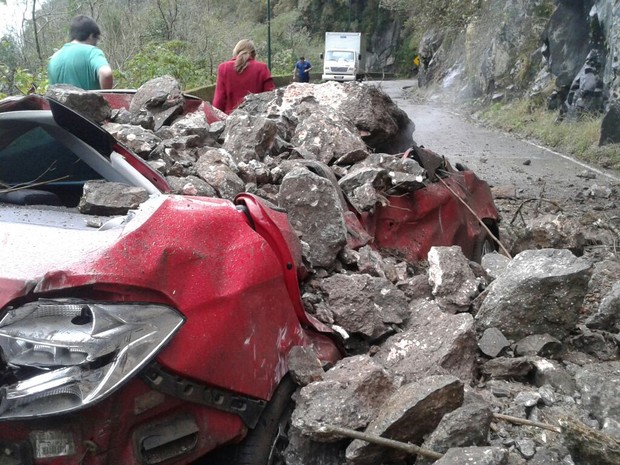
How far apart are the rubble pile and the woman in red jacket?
1627mm

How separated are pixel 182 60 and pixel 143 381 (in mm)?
17056

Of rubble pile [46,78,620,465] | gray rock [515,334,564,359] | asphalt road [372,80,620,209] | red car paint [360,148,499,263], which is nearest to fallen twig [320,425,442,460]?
rubble pile [46,78,620,465]

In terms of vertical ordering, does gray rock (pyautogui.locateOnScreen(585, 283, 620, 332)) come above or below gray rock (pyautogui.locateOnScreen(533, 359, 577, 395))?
below

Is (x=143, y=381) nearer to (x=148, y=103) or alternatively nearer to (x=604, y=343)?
(x=604, y=343)

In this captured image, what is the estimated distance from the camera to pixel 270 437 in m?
2.68

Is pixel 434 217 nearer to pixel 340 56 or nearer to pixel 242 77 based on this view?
pixel 242 77

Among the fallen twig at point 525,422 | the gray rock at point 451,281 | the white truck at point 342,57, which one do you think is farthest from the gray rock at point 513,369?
the white truck at point 342,57

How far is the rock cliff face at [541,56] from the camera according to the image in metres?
15.1

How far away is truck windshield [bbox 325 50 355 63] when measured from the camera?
136ft

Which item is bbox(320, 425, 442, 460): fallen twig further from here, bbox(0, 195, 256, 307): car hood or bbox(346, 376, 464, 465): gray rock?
bbox(0, 195, 256, 307): car hood

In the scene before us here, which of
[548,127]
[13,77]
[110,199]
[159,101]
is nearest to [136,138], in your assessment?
[159,101]

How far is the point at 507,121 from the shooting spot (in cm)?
1880

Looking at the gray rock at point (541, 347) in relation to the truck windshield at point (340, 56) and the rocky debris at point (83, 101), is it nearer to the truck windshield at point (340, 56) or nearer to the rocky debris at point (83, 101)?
the rocky debris at point (83, 101)

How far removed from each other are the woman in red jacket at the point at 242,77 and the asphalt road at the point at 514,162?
2685mm
